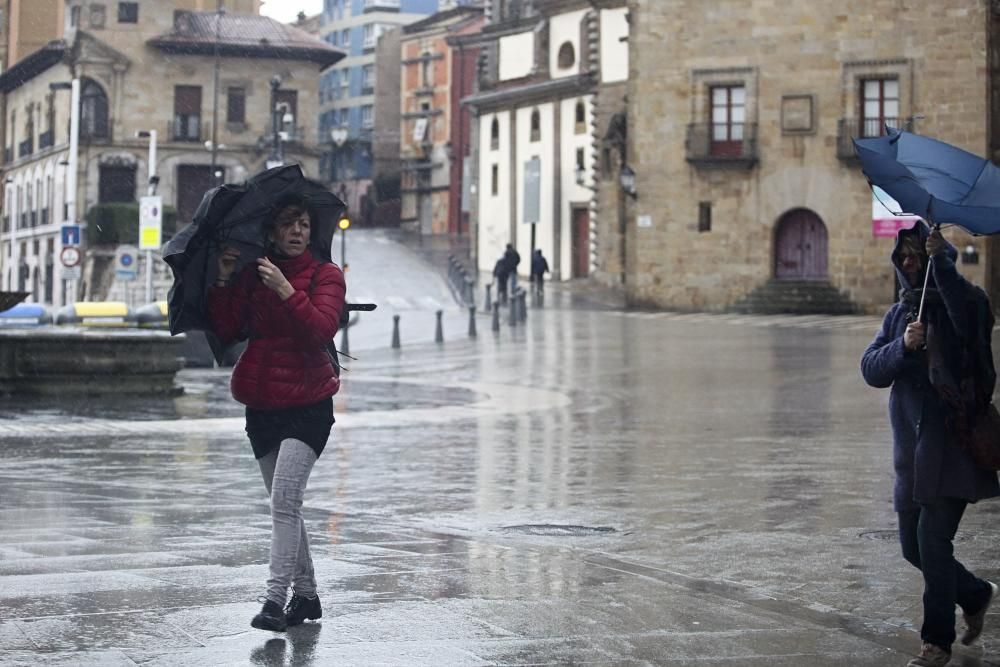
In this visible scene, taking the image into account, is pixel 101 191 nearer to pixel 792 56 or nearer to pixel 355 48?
pixel 792 56

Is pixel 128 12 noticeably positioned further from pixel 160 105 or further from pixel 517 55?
pixel 517 55

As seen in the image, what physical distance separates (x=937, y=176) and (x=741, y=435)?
10.6 meters

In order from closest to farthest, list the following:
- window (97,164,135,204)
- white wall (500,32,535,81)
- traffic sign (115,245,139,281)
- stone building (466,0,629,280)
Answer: traffic sign (115,245,139,281)
stone building (466,0,629,280)
white wall (500,32,535,81)
window (97,164,135,204)

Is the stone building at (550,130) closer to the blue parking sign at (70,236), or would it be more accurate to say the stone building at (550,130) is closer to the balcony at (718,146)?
the balcony at (718,146)

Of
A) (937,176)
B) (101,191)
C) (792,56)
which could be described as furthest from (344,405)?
(101,191)

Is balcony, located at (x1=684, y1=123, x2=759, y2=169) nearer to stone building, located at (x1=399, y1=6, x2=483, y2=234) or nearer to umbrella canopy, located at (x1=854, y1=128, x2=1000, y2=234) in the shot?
stone building, located at (x1=399, y1=6, x2=483, y2=234)

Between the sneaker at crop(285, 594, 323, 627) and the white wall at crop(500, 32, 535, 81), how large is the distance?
65.7m

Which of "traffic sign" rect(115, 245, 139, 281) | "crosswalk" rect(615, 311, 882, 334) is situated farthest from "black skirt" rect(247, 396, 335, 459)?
"traffic sign" rect(115, 245, 139, 281)

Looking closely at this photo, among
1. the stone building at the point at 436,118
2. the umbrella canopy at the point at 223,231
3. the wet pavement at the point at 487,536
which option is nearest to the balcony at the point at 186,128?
the stone building at the point at 436,118

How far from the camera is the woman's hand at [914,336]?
7051 mm

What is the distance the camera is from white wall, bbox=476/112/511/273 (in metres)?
73.6

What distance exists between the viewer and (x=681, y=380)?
25797mm

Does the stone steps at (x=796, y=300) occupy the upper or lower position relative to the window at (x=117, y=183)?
lower

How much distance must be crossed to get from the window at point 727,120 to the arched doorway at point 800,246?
2.49 m
